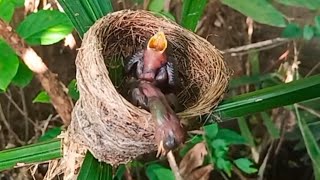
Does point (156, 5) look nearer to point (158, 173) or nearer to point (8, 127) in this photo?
point (158, 173)

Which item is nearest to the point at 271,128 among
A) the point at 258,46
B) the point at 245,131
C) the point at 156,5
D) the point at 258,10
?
the point at 245,131

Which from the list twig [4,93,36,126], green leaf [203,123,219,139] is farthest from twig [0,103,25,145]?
green leaf [203,123,219,139]

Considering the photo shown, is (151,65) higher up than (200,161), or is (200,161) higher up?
(151,65)

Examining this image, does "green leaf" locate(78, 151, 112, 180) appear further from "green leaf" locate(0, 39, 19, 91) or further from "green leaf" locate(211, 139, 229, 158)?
"green leaf" locate(211, 139, 229, 158)

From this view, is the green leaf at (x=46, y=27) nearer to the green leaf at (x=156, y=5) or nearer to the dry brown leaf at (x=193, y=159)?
the green leaf at (x=156, y=5)

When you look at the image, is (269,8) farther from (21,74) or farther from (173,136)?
(173,136)

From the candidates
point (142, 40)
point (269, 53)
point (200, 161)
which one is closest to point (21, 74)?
point (142, 40)
